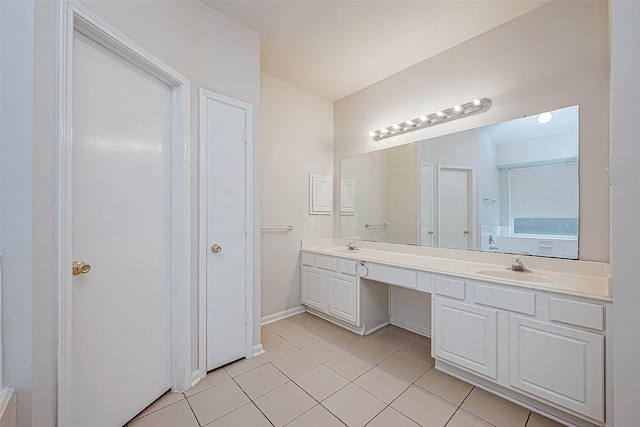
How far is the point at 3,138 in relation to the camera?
0.85 m

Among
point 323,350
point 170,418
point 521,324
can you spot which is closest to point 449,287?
point 521,324

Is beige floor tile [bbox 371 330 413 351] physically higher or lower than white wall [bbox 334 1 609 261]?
lower

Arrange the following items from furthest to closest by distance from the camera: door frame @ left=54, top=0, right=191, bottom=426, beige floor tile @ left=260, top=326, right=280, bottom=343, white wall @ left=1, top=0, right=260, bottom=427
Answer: beige floor tile @ left=260, top=326, right=280, bottom=343
door frame @ left=54, top=0, right=191, bottom=426
white wall @ left=1, top=0, right=260, bottom=427

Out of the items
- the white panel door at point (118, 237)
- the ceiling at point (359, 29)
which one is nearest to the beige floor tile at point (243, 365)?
the white panel door at point (118, 237)

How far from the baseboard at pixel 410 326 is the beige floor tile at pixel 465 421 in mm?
1013

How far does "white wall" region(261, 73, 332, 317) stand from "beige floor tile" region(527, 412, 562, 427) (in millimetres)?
2178

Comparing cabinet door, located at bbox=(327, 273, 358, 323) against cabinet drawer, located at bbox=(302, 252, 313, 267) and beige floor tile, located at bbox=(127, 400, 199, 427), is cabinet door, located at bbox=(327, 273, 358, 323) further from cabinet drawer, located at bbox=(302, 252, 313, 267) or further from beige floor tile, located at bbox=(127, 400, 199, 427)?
beige floor tile, located at bbox=(127, 400, 199, 427)

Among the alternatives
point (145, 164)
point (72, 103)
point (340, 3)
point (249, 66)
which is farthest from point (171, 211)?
point (340, 3)

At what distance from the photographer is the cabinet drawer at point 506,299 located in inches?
58.1

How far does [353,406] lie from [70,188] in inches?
73.4

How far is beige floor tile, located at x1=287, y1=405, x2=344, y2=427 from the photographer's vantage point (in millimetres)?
1424

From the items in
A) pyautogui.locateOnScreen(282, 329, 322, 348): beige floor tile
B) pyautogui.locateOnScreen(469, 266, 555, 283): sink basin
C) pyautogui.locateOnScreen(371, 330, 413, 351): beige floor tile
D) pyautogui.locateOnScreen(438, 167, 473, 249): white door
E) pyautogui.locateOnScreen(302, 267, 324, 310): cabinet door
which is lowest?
pyautogui.locateOnScreen(371, 330, 413, 351): beige floor tile

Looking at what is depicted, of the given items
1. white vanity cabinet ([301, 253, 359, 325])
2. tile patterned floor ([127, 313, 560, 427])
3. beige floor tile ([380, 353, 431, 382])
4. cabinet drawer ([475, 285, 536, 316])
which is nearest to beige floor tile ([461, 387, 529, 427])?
tile patterned floor ([127, 313, 560, 427])

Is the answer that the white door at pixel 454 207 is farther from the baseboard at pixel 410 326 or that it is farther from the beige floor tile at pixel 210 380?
the beige floor tile at pixel 210 380
